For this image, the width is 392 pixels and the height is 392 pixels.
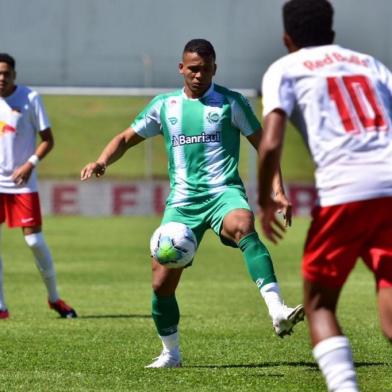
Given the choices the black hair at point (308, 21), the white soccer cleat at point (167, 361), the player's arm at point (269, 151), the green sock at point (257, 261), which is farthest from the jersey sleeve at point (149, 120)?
the player's arm at point (269, 151)

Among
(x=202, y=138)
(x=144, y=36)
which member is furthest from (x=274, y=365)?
(x=144, y=36)

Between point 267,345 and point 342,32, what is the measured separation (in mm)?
29659

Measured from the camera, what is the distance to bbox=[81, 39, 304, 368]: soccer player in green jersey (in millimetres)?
8367

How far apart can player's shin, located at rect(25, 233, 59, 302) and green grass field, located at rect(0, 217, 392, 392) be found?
264 mm

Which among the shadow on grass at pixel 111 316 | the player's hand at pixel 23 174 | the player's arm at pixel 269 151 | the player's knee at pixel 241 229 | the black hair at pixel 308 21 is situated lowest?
the shadow on grass at pixel 111 316

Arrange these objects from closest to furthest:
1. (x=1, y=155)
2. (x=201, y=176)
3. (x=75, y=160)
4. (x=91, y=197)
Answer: (x=201, y=176), (x=1, y=155), (x=91, y=197), (x=75, y=160)

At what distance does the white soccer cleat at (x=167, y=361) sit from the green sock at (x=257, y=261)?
758mm

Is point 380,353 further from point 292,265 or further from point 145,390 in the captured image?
point 292,265

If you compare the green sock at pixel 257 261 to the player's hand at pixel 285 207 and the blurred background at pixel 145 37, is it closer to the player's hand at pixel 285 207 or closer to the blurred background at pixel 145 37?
the player's hand at pixel 285 207

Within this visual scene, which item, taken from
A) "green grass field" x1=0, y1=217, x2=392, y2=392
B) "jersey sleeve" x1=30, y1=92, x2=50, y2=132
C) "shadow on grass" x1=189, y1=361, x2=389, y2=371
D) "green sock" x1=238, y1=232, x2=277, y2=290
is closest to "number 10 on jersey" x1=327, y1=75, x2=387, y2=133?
"green grass field" x1=0, y1=217, x2=392, y2=392

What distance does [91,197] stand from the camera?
106 feet

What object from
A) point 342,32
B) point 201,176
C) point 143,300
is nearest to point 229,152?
point 201,176

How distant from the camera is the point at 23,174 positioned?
37.7 ft

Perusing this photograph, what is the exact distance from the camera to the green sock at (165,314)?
840 centimetres
